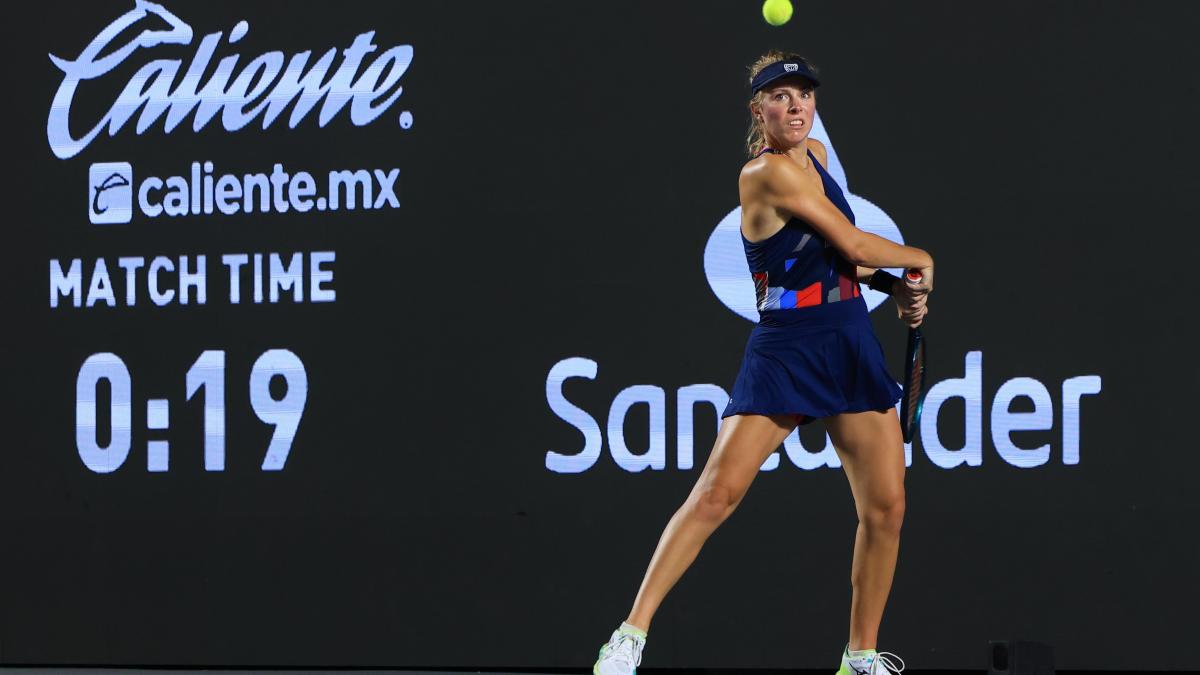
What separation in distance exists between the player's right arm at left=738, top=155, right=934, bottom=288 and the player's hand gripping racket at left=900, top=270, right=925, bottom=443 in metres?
0.27

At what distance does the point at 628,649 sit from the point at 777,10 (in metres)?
2.06

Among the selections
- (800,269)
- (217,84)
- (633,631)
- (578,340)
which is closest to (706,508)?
(633,631)

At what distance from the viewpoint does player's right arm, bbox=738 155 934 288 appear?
3.57 m

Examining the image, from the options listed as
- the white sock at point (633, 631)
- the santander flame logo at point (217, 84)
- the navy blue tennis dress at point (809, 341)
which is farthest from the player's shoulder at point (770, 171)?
the santander flame logo at point (217, 84)

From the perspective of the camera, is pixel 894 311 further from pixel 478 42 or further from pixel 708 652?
pixel 478 42

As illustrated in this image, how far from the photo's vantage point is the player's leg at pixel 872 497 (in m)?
3.65

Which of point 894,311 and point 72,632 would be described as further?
point 72,632

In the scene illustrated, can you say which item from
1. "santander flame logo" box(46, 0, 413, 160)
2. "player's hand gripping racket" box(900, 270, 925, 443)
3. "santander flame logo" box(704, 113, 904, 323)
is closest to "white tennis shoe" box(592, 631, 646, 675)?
"player's hand gripping racket" box(900, 270, 925, 443)

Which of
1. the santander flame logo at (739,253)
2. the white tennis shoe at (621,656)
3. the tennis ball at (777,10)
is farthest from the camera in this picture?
the santander flame logo at (739,253)

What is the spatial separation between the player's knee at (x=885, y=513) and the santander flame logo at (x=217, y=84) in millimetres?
2147

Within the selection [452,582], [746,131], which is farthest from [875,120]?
[452,582]

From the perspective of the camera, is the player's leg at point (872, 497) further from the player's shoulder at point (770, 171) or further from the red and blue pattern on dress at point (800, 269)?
the player's shoulder at point (770, 171)

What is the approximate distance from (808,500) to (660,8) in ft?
5.32

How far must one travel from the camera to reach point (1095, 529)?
15.2ft
